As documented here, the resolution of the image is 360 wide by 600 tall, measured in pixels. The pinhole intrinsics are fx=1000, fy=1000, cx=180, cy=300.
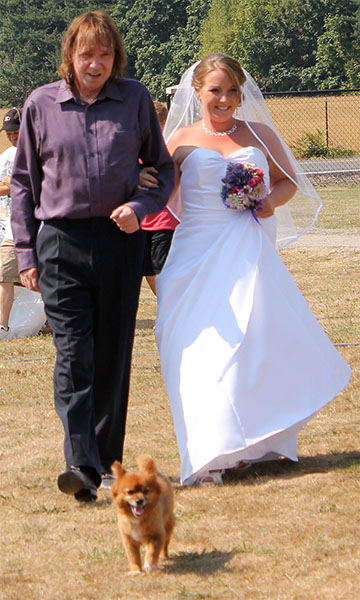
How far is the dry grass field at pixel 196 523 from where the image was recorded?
381 centimetres

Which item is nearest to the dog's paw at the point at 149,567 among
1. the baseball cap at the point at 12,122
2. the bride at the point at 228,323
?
the bride at the point at 228,323

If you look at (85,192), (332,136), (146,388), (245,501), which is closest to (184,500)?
(245,501)

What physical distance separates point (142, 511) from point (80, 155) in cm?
177

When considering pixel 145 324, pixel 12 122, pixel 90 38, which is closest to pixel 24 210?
pixel 90 38

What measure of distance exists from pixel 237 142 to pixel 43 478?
85.0 inches

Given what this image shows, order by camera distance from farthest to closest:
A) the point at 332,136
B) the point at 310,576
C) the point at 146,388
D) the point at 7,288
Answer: the point at 332,136
the point at 7,288
the point at 146,388
the point at 310,576

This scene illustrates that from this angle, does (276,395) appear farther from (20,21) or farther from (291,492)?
(20,21)

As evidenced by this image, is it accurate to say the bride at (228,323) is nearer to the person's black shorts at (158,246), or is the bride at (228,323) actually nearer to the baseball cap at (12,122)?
the person's black shorts at (158,246)

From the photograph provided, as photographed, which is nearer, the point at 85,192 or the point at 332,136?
the point at 85,192

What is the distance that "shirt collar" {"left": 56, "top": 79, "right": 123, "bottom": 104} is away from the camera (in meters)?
4.79

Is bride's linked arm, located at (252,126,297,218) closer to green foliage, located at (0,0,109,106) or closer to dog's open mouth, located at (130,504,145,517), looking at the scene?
dog's open mouth, located at (130,504,145,517)

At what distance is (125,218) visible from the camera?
15.1 feet

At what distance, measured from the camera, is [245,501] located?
15.8 ft

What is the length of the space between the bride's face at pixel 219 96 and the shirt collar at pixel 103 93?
2.57 ft
